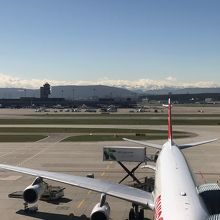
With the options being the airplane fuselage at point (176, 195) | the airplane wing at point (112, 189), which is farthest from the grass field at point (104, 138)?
the airplane fuselage at point (176, 195)

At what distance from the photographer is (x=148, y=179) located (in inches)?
1358

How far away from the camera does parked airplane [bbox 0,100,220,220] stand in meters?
15.8

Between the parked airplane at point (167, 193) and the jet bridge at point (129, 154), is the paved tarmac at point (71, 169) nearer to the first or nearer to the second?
the jet bridge at point (129, 154)

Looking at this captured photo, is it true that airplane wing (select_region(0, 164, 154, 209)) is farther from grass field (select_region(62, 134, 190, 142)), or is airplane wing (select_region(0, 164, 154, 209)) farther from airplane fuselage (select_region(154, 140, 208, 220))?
grass field (select_region(62, 134, 190, 142))

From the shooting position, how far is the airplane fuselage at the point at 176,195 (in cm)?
1518

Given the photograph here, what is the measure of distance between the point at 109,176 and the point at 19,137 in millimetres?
42266

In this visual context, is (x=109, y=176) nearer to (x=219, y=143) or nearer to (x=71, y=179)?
(x=71, y=179)

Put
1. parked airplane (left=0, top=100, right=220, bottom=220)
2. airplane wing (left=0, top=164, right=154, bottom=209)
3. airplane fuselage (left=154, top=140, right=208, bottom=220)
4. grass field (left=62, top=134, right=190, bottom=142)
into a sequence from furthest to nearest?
grass field (left=62, top=134, right=190, bottom=142)
airplane wing (left=0, top=164, right=154, bottom=209)
parked airplane (left=0, top=100, right=220, bottom=220)
airplane fuselage (left=154, top=140, right=208, bottom=220)

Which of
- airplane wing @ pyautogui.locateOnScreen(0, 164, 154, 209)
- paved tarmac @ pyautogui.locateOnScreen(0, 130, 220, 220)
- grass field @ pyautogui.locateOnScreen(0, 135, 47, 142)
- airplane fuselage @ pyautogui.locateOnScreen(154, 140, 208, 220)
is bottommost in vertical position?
paved tarmac @ pyautogui.locateOnScreen(0, 130, 220, 220)

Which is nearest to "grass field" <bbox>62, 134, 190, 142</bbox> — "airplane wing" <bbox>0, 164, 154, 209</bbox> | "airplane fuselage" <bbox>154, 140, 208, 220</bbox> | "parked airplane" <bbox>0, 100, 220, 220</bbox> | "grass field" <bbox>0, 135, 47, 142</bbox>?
"grass field" <bbox>0, 135, 47, 142</bbox>

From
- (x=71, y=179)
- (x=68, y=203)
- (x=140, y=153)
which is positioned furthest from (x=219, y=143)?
(x=71, y=179)

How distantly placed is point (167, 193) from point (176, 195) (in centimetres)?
81

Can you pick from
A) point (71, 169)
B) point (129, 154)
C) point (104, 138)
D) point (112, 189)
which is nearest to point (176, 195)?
point (112, 189)

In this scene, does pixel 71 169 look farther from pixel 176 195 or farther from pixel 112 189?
pixel 176 195
